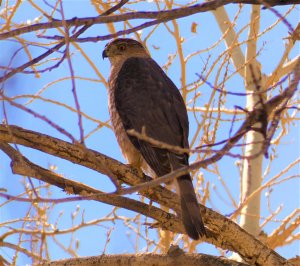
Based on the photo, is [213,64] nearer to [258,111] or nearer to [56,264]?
[56,264]

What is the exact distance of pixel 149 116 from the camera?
4887 mm

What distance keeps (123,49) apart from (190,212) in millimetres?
2467

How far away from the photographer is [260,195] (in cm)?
632

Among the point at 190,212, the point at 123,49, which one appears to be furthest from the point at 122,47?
the point at 190,212

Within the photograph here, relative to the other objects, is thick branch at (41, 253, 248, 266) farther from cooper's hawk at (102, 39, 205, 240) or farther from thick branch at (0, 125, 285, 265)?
cooper's hawk at (102, 39, 205, 240)

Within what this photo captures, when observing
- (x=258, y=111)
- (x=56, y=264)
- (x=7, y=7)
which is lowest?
(x=258, y=111)

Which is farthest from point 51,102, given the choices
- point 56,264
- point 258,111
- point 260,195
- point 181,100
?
point 258,111

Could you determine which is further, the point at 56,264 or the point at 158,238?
the point at 158,238

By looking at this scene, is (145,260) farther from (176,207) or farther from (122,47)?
(122,47)

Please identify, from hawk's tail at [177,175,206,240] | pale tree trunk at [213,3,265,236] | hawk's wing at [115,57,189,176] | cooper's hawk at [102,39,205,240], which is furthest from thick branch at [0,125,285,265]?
pale tree trunk at [213,3,265,236]

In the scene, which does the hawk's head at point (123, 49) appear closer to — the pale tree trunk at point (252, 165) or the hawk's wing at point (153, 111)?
the hawk's wing at point (153, 111)

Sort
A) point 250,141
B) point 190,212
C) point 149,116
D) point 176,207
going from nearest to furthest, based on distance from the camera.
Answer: point 190,212, point 176,207, point 149,116, point 250,141

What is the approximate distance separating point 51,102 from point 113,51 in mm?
1227

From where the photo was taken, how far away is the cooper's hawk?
4.51 m
